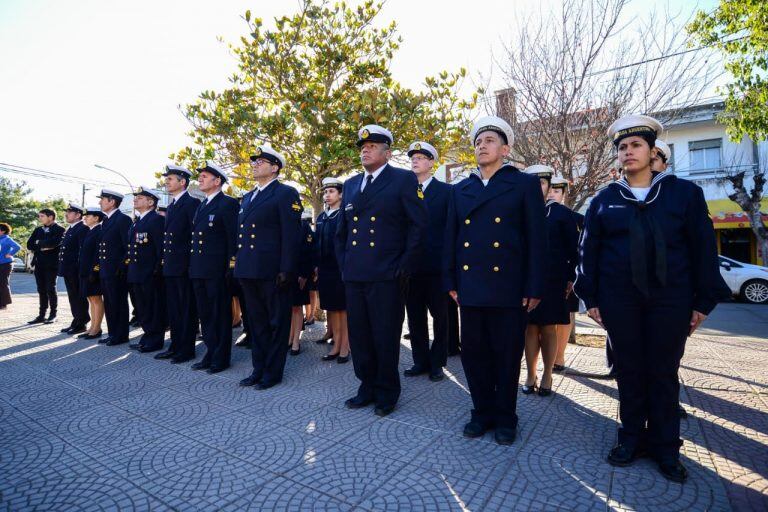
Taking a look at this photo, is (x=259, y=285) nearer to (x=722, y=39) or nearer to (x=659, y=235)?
(x=659, y=235)

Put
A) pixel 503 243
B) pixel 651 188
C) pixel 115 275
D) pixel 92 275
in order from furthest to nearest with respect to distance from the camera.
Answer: pixel 92 275 < pixel 115 275 < pixel 503 243 < pixel 651 188

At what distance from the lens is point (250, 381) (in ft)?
14.6

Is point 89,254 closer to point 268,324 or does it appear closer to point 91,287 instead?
point 91,287

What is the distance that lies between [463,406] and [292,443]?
5.11 feet

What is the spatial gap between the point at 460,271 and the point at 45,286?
9.03 metres

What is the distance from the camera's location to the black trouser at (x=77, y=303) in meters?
7.44

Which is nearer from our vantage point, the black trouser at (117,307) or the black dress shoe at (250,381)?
the black dress shoe at (250,381)

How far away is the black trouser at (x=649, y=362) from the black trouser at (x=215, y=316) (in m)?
4.04

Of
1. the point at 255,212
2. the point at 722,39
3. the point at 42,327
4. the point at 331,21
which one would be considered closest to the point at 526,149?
the point at 722,39

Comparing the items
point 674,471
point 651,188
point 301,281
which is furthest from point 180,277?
point 674,471

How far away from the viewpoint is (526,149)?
732 cm

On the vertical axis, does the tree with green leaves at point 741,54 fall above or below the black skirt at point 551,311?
above

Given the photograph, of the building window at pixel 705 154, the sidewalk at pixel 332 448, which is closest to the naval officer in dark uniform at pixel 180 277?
the sidewalk at pixel 332 448

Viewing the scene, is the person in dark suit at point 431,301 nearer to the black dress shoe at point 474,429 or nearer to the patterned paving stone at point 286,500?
the black dress shoe at point 474,429
